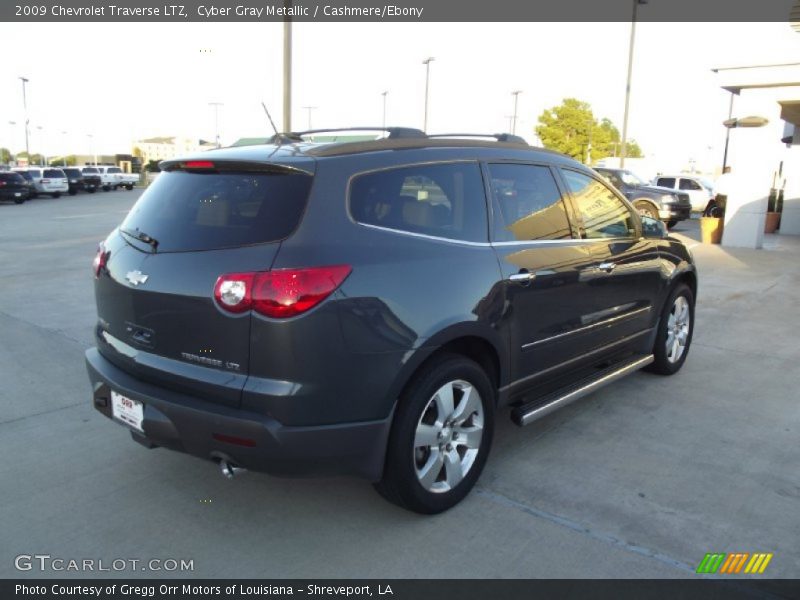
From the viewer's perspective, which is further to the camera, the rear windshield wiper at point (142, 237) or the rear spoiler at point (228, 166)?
the rear windshield wiper at point (142, 237)

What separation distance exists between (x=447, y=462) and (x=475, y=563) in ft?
1.74

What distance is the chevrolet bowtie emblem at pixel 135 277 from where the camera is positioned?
300 cm

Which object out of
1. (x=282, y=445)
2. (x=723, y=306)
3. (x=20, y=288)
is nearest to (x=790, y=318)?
(x=723, y=306)

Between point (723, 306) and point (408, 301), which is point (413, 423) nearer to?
point (408, 301)

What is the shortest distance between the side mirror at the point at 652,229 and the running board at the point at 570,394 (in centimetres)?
95

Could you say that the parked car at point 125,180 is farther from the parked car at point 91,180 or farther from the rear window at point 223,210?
the rear window at point 223,210

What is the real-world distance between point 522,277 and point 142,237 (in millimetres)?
1951

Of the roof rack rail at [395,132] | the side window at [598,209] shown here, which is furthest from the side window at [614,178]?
the roof rack rail at [395,132]

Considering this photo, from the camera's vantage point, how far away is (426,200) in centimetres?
330

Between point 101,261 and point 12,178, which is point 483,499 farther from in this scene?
point 12,178

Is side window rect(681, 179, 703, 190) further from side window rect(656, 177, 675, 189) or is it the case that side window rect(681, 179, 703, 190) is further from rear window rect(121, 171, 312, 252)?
rear window rect(121, 171, 312, 252)

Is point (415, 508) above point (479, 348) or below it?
below
